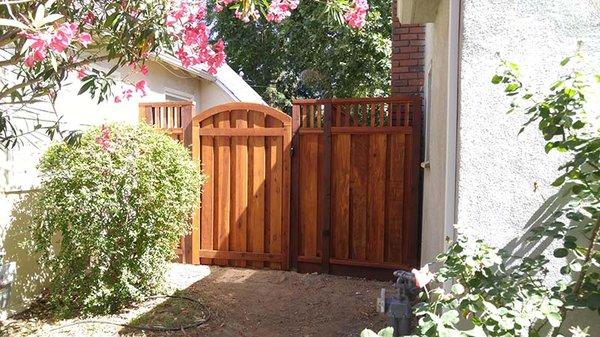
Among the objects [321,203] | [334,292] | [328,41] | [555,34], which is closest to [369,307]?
[334,292]

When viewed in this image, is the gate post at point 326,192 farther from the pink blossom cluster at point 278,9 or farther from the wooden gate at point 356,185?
the pink blossom cluster at point 278,9

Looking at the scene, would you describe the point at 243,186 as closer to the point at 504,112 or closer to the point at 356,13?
the point at 356,13

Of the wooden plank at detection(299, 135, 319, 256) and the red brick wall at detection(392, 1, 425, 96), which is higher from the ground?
the red brick wall at detection(392, 1, 425, 96)

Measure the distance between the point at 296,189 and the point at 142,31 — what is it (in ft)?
12.2

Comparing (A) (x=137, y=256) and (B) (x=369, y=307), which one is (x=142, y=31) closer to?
(A) (x=137, y=256)

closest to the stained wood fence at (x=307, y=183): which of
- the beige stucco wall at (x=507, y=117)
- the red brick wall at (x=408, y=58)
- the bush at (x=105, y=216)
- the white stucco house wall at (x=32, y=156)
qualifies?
the red brick wall at (x=408, y=58)

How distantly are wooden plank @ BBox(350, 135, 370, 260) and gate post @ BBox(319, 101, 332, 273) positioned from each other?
29cm

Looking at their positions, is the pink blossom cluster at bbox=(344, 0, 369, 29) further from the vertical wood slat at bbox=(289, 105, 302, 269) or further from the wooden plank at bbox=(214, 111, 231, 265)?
the wooden plank at bbox=(214, 111, 231, 265)

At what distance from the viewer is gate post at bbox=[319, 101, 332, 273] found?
248 inches

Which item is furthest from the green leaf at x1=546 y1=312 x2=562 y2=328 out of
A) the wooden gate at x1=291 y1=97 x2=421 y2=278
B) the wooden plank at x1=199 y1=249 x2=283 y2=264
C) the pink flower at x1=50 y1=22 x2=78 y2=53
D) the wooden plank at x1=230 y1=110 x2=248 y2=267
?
the wooden plank at x1=230 y1=110 x2=248 y2=267

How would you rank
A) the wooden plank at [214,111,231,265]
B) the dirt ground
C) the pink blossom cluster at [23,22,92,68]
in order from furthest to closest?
the wooden plank at [214,111,231,265] < the dirt ground < the pink blossom cluster at [23,22,92,68]

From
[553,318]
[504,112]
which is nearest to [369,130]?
[504,112]

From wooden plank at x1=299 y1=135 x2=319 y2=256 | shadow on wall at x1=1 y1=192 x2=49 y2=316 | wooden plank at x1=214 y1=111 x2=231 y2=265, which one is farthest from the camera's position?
wooden plank at x1=214 y1=111 x2=231 y2=265

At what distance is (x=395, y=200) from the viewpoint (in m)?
6.14
